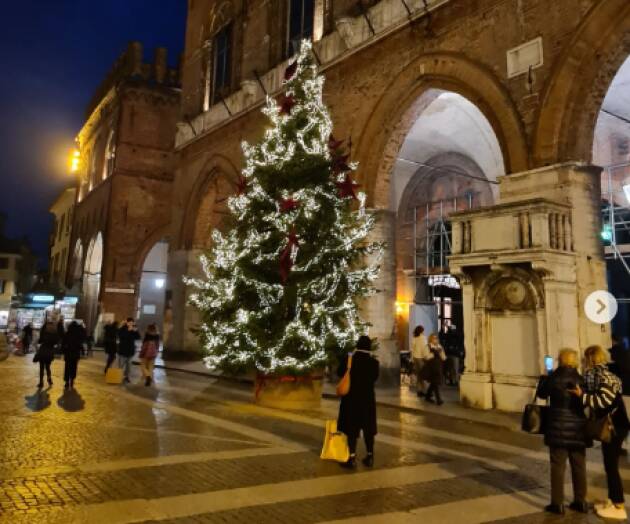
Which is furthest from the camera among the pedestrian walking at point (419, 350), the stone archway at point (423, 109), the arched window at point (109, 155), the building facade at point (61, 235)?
the building facade at point (61, 235)

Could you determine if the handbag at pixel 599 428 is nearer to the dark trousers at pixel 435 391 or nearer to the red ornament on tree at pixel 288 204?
the dark trousers at pixel 435 391

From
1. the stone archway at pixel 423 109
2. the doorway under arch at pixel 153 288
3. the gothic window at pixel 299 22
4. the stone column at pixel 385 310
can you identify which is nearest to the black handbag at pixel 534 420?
the stone archway at pixel 423 109

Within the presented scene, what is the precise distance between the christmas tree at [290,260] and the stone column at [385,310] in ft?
9.36

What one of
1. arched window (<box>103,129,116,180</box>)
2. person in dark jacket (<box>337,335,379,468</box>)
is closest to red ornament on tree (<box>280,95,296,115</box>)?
person in dark jacket (<box>337,335,379,468</box>)

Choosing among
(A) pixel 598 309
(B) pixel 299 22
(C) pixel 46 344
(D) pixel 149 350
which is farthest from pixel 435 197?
(C) pixel 46 344

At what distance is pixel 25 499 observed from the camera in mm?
4625

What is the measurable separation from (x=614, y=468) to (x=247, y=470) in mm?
3400

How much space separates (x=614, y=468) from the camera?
194 inches

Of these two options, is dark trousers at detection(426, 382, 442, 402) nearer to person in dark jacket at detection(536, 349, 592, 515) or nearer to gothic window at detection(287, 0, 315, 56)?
person in dark jacket at detection(536, 349, 592, 515)

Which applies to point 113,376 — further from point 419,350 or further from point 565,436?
point 565,436

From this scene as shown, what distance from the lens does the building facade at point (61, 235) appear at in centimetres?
4472

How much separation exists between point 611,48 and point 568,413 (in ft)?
24.6

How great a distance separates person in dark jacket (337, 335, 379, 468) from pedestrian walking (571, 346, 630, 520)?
2.29 metres

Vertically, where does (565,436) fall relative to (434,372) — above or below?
below
